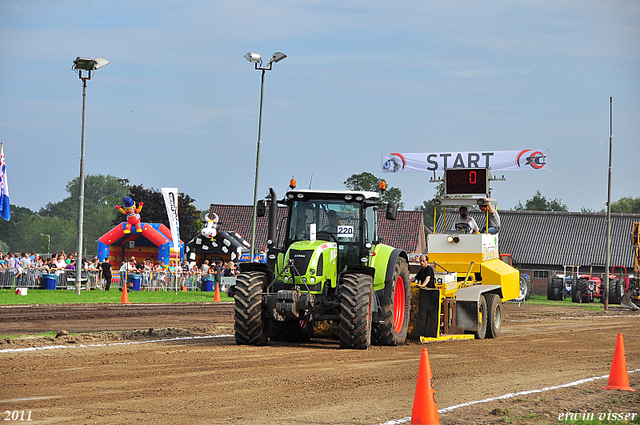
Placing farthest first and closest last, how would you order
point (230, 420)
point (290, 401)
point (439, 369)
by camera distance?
1. point (439, 369)
2. point (290, 401)
3. point (230, 420)

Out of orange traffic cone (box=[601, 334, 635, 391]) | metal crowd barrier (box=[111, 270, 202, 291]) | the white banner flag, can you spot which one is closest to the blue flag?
the white banner flag

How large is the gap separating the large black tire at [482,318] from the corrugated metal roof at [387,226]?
1760 inches

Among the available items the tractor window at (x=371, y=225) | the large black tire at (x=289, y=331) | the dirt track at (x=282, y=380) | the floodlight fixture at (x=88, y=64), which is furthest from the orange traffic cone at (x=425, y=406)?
the floodlight fixture at (x=88, y=64)

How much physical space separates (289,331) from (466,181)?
6418 mm

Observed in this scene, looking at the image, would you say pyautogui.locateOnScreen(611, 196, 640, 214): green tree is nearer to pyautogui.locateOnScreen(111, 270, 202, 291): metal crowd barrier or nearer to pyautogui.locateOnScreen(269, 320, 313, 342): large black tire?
pyautogui.locateOnScreen(111, 270, 202, 291): metal crowd barrier

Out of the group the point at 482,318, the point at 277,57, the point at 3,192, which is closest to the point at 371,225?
the point at 482,318

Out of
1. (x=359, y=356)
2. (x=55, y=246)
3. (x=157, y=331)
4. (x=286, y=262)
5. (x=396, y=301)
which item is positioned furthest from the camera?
(x=55, y=246)

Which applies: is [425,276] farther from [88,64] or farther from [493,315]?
[88,64]

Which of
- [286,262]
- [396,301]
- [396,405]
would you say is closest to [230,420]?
[396,405]

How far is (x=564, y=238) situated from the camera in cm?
6266

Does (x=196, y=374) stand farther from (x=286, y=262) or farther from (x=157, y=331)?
(x=157, y=331)

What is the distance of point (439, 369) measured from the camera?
10883 millimetres

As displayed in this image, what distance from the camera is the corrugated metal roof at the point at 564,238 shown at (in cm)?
6038

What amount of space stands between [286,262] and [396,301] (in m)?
2.61
